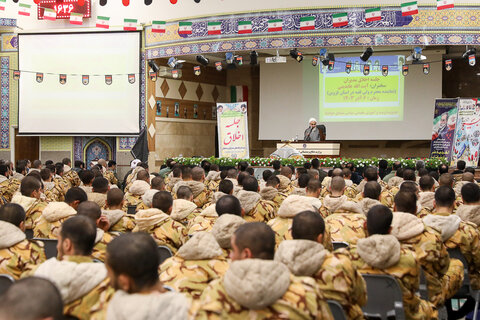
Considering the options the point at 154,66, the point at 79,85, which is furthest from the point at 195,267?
the point at 79,85

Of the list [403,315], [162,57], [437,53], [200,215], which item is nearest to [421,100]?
[437,53]

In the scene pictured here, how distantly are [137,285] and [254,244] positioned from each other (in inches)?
23.7

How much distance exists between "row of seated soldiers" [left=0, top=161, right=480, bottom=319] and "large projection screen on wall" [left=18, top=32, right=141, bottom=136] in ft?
37.7

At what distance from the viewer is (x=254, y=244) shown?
264 cm

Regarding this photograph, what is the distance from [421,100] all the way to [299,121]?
3497 mm

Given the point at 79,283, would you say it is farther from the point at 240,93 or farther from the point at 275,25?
the point at 240,93

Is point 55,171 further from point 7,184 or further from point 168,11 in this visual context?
point 168,11

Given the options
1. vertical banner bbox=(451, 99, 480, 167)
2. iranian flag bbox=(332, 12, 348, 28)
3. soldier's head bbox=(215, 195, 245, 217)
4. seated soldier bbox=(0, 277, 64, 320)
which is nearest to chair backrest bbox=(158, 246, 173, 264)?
soldier's head bbox=(215, 195, 245, 217)

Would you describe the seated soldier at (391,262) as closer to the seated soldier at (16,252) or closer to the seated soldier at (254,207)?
the seated soldier at (16,252)

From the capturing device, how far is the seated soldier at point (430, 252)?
12.3ft

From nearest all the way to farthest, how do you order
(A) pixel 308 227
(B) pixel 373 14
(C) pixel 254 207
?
(A) pixel 308 227 → (C) pixel 254 207 → (B) pixel 373 14

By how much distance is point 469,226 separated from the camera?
4320 mm

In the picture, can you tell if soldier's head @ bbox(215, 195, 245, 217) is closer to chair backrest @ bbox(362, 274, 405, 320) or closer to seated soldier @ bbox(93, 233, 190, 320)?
chair backrest @ bbox(362, 274, 405, 320)

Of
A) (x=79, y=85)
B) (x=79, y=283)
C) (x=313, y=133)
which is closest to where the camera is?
(x=79, y=283)
